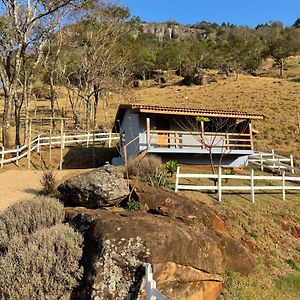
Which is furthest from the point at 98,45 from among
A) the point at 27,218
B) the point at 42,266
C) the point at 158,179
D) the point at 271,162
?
the point at 42,266

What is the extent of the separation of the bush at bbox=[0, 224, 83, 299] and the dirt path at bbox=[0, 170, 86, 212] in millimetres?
5662

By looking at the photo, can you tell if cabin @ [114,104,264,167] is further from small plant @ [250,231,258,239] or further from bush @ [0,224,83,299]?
bush @ [0,224,83,299]

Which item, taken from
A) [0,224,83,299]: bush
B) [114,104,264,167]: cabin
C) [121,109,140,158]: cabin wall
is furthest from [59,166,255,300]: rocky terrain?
[121,109,140,158]: cabin wall

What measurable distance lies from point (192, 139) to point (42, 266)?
17.4 meters

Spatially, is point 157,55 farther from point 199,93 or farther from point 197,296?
point 197,296

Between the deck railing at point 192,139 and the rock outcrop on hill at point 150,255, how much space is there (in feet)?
40.3

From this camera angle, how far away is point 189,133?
23.4 m

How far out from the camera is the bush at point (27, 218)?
9680 mm

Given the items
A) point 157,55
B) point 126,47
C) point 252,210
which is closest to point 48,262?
point 252,210

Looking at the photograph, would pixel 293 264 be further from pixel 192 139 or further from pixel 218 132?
pixel 218 132

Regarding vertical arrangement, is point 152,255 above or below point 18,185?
above

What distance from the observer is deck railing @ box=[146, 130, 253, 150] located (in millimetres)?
23094

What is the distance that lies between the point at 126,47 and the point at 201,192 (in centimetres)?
2908

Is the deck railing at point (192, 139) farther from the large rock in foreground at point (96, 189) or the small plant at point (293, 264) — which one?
the small plant at point (293, 264)
